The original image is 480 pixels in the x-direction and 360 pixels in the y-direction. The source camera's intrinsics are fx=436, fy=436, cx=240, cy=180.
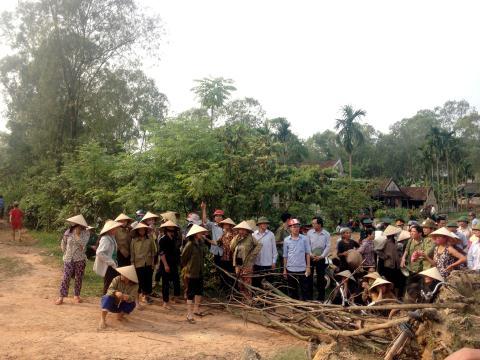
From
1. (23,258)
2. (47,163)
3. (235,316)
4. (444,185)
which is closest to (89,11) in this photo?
(47,163)

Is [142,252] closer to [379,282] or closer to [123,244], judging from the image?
[123,244]

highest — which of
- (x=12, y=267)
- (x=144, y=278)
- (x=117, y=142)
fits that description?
(x=117, y=142)

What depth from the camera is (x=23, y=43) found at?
21.0 metres

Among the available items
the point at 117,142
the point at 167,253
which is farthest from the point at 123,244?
the point at 117,142

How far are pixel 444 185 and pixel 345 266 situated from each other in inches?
2002

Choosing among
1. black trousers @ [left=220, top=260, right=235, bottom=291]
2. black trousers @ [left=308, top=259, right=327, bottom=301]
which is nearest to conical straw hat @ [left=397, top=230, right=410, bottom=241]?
black trousers @ [left=308, top=259, right=327, bottom=301]

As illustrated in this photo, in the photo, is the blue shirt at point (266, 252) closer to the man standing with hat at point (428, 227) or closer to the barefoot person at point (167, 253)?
the barefoot person at point (167, 253)

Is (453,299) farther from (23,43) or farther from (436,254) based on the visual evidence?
(23,43)

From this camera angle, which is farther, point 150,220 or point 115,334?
point 150,220

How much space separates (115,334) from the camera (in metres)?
6.33

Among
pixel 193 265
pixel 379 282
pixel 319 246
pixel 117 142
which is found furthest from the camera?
pixel 117 142

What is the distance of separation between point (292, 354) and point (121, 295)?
9.12 ft

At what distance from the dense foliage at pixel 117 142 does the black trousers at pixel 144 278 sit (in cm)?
174

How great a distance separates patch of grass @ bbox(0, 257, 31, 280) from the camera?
1065 centimetres
